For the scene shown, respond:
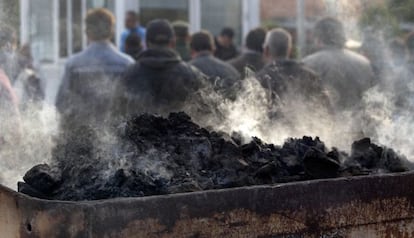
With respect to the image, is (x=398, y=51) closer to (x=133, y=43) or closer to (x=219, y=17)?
(x=133, y=43)

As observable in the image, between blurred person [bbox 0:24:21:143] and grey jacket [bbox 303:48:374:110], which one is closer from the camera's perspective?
blurred person [bbox 0:24:21:143]

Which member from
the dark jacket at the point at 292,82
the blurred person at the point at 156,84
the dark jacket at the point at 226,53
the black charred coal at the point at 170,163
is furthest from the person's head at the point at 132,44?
the black charred coal at the point at 170,163

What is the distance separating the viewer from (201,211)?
2.65 meters

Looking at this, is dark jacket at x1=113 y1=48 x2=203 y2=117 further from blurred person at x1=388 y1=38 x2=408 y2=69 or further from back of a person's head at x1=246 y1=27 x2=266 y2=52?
blurred person at x1=388 y1=38 x2=408 y2=69

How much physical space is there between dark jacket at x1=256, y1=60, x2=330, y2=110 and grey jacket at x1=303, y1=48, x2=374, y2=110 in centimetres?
38

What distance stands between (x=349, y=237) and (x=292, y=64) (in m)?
2.73

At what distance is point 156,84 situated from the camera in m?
5.32

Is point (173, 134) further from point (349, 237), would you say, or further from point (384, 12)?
point (384, 12)

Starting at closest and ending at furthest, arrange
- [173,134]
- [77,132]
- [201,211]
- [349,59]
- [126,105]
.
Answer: [201,211] → [173,134] → [77,132] → [126,105] → [349,59]

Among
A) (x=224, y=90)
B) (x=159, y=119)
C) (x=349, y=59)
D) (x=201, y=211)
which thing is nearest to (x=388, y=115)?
(x=224, y=90)

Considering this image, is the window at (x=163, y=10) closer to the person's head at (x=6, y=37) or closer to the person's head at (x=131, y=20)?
the person's head at (x=131, y=20)

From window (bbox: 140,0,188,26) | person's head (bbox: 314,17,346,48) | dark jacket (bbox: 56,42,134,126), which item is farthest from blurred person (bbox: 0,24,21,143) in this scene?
window (bbox: 140,0,188,26)

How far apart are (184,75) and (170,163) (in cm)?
237

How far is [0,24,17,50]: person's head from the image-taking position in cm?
486
